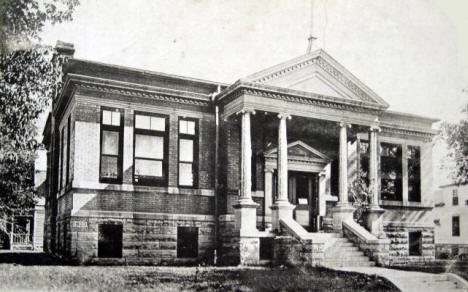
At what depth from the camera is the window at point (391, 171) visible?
23125 millimetres

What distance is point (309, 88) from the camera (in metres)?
19.0

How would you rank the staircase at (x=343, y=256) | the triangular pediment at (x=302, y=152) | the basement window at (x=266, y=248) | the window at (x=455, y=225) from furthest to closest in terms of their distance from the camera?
the window at (x=455, y=225) < the triangular pediment at (x=302, y=152) < the basement window at (x=266, y=248) < the staircase at (x=343, y=256)

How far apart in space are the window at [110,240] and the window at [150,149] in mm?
1789

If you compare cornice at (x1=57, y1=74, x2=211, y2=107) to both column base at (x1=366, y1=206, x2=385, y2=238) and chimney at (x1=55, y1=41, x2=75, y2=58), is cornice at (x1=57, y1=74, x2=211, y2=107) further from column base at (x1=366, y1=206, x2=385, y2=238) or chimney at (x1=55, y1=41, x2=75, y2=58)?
column base at (x1=366, y1=206, x2=385, y2=238)

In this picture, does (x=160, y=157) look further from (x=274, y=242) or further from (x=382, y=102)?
(x=382, y=102)

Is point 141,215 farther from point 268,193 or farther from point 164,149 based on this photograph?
point 268,193

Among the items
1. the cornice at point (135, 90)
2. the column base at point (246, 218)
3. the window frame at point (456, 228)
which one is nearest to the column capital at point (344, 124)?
the column base at point (246, 218)

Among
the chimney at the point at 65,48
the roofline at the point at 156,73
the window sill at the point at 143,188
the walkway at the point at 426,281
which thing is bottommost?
the walkway at the point at 426,281

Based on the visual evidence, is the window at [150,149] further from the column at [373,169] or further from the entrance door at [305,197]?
the column at [373,169]

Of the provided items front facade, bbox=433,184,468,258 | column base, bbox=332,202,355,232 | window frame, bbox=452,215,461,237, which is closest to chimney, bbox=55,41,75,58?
column base, bbox=332,202,355,232

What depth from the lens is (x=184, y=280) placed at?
1216 centimetres

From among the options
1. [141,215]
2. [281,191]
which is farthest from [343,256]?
[141,215]

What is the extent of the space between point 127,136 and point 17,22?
22.1 ft

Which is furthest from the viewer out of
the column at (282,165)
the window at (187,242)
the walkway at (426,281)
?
the window at (187,242)
